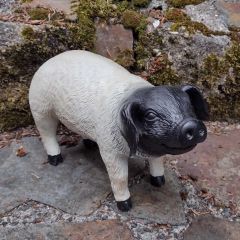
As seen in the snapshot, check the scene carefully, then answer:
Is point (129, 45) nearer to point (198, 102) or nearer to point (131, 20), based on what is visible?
point (131, 20)

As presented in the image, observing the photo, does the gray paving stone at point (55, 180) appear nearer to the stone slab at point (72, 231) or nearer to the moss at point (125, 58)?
the stone slab at point (72, 231)

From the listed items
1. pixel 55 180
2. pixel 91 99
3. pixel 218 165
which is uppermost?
pixel 91 99

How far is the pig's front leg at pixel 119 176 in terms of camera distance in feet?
8.29

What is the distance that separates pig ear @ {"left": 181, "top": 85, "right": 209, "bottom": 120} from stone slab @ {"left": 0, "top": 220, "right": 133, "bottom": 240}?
2.46ft

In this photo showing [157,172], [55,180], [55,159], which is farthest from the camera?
[55,159]

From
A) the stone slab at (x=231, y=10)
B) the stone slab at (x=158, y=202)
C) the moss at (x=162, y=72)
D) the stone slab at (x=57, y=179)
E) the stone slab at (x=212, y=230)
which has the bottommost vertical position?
the stone slab at (x=57, y=179)

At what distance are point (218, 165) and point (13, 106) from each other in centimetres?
144

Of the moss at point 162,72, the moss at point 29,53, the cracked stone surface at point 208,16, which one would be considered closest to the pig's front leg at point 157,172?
the moss at point 162,72

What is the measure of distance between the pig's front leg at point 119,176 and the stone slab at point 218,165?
0.49 meters

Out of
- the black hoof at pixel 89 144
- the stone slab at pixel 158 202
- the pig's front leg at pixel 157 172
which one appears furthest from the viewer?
the black hoof at pixel 89 144

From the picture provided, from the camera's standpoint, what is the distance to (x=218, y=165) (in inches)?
118

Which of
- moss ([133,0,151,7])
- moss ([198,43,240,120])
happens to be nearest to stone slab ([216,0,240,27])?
moss ([198,43,240,120])

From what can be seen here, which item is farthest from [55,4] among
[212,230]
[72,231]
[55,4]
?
[212,230]

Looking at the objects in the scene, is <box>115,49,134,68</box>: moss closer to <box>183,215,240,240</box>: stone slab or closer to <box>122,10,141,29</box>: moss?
<box>122,10,141,29</box>: moss
